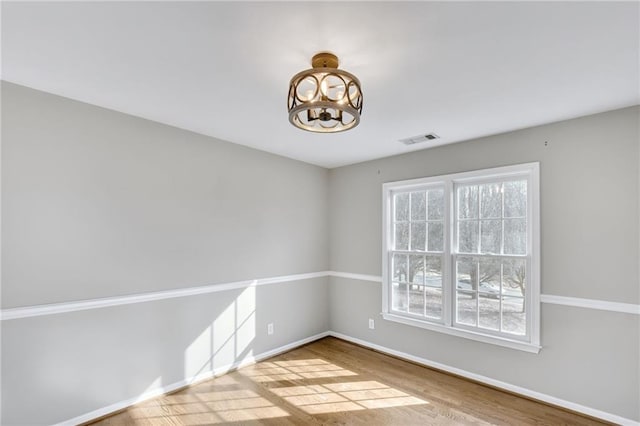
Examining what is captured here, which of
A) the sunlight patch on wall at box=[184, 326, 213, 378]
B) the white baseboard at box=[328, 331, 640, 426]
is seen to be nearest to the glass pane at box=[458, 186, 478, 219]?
the white baseboard at box=[328, 331, 640, 426]

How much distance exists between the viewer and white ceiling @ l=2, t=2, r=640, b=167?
1.45 meters

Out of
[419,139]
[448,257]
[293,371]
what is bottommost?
[293,371]

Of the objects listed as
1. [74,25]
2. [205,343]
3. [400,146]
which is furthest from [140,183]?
[400,146]

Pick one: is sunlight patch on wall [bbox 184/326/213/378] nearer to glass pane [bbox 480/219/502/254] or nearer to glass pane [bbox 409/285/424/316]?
glass pane [bbox 409/285/424/316]

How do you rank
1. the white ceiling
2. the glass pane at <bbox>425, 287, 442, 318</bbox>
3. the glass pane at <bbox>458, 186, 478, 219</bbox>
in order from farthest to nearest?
the glass pane at <bbox>425, 287, 442, 318</bbox> → the glass pane at <bbox>458, 186, 478, 219</bbox> → the white ceiling

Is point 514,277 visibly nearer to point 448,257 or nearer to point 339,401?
point 448,257

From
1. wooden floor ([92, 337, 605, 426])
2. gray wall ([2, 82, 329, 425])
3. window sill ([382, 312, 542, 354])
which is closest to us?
gray wall ([2, 82, 329, 425])

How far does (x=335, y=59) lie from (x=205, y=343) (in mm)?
2906

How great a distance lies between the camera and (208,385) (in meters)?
3.06

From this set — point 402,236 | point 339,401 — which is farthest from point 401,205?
point 339,401

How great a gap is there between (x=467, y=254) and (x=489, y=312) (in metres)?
0.61

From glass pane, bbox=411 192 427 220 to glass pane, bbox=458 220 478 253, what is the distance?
46 centimetres

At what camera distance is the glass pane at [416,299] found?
3.68 m

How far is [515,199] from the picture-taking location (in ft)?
10.0
